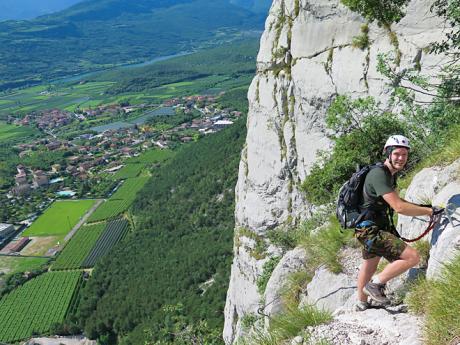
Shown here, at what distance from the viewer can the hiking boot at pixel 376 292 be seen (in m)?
5.24

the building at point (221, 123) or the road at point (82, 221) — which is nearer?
the road at point (82, 221)

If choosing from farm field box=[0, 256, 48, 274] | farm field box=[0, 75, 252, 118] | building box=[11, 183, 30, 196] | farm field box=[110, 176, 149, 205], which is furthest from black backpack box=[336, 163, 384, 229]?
farm field box=[0, 75, 252, 118]

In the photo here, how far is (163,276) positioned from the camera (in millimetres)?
52406

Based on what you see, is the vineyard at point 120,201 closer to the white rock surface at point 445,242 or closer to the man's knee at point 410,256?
the man's knee at point 410,256

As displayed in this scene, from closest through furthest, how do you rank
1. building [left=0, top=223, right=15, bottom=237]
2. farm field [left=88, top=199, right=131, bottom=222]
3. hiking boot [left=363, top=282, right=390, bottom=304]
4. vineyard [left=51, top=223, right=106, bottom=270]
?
hiking boot [left=363, top=282, right=390, bottom=304] < vineyard [left=51, top=223, right=106, bottom=270] < building [left=0, top=223, right=15, bottom=237] < farm field [left=88, top=199, right=131, bottom=222]

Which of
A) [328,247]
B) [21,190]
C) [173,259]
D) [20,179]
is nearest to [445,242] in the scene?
[328,247]

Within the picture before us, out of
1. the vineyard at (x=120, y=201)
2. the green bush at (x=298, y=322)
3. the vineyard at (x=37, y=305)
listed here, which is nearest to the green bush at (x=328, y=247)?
the green bush at (x=298, y=322)

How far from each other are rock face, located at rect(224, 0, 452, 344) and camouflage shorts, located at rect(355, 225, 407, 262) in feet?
32.7

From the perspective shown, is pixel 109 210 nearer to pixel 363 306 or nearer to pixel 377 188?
pixel 363 306

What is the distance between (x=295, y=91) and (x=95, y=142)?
12435 cm

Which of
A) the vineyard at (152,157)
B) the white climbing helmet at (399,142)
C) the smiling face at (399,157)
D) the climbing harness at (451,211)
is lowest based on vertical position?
the vineyard at (152,157)

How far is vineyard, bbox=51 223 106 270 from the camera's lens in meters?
64.4

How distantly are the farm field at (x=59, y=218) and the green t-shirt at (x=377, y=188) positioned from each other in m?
78.9

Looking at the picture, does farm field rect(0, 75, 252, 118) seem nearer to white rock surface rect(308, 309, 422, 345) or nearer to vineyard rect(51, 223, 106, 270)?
vineyard rect(51, 223, 106, 270)
